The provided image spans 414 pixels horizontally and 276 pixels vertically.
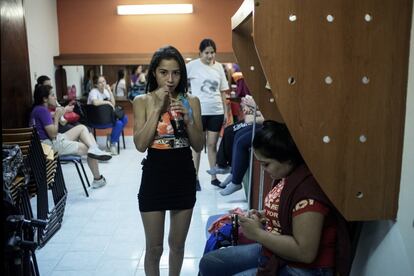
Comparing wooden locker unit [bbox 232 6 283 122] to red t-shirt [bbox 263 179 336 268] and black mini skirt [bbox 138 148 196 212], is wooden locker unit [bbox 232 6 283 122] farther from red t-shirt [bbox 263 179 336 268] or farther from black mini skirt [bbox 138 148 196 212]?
red t-shirt [bbox 263 179 336 268]

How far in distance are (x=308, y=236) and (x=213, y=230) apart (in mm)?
883

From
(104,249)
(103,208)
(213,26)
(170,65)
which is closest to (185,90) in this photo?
(170,65)

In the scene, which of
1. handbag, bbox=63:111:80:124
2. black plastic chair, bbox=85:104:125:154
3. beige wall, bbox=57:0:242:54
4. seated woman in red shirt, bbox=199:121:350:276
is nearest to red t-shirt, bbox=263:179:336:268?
seated woman in red shirt, bbox=199:121:350:276

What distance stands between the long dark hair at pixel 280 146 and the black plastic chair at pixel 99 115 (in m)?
4.71

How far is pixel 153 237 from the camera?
6.17 ft

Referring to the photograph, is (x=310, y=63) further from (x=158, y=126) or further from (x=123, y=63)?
(x=123, y=63)

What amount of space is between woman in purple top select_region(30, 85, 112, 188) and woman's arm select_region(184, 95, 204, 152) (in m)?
2.15

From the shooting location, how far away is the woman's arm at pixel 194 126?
1.80 m

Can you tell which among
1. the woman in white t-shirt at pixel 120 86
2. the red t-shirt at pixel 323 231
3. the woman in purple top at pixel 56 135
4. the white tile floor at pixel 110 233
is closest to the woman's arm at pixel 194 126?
the red t-shirt at pixel 323 231

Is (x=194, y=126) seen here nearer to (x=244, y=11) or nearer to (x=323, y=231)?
(x=244, y=11)

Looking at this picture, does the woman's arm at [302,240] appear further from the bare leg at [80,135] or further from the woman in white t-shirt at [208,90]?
the bare leg at [80,135]

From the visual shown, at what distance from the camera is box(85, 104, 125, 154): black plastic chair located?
5781 millimetres

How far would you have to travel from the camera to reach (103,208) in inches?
147

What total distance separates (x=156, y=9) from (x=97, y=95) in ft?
5.90
